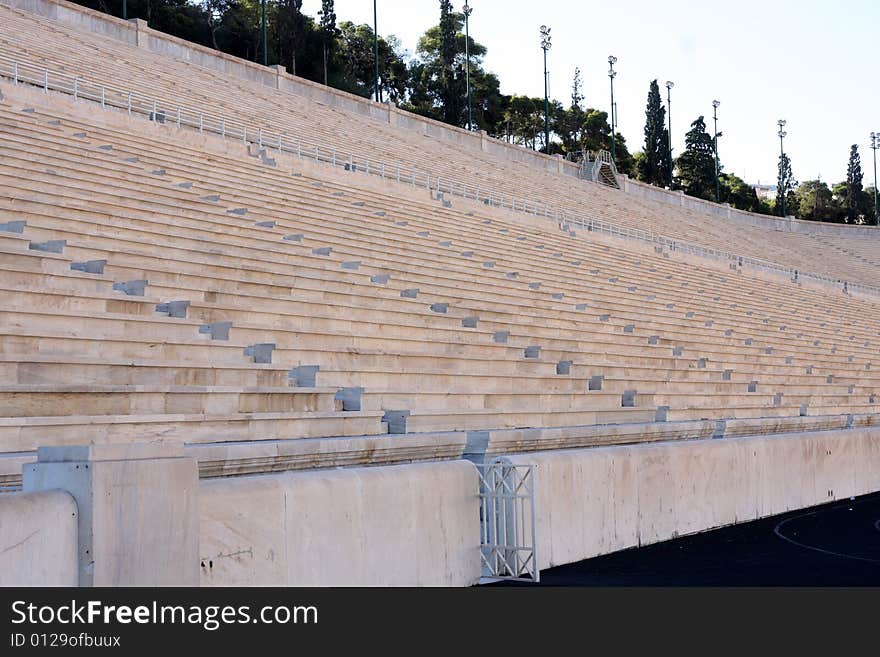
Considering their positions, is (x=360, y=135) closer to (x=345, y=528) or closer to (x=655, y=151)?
(x=345, y=528)

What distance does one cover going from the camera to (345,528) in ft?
19.6

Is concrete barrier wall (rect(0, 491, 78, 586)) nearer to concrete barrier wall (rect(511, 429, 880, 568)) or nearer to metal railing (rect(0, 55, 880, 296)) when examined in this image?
concrete barrier wall (rect(511, 429, 880, 568))

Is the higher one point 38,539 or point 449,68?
point 449,68

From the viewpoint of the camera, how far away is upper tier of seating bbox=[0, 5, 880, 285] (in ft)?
64.2

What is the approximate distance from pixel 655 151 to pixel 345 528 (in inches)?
2074

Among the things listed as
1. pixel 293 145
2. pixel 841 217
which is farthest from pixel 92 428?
pixel 841 217

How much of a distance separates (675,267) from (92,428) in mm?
17917

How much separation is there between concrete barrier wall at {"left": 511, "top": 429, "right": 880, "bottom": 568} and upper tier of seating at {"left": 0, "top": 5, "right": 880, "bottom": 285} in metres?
11.4

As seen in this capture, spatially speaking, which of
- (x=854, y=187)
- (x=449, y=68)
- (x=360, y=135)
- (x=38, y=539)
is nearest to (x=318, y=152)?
(x=360, y=135)

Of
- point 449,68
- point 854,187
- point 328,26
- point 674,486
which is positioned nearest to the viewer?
point 674,486

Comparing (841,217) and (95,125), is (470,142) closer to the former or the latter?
(95,125)

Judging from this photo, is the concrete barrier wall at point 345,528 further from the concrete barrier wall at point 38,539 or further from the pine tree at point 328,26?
the pine tree at point 328,26

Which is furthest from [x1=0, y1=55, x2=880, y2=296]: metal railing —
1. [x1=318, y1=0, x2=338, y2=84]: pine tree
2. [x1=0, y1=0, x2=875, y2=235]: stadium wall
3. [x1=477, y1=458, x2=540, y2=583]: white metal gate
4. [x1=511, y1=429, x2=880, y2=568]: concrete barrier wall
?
[x1=318, y1=0, x2=338, y2=84]: pine tree
